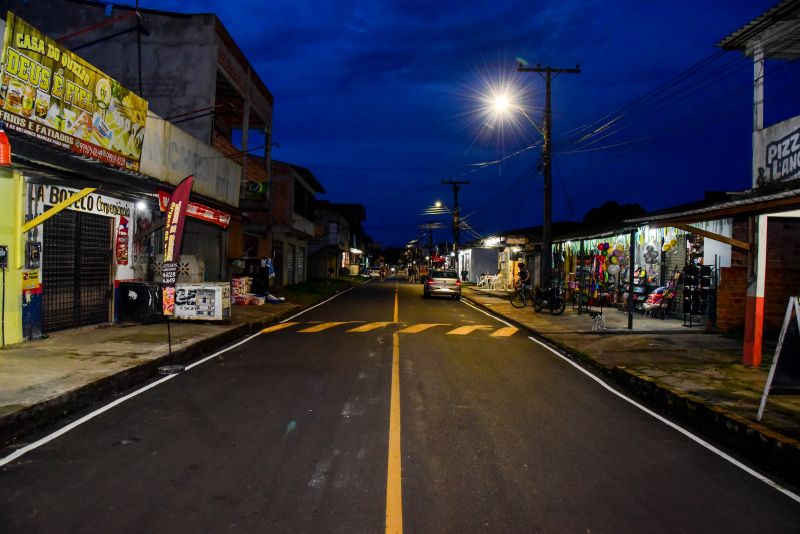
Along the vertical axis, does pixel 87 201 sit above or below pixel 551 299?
above

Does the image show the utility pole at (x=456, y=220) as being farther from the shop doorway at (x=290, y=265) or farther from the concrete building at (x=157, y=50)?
the concrete building at (x=157, y=50)

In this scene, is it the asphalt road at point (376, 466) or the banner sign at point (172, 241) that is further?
the banner sign at point (172, 241)

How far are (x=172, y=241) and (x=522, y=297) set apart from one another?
1664 cm

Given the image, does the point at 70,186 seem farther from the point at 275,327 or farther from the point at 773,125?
the point at 773,125

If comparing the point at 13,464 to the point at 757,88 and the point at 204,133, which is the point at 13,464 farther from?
the point at 204,133

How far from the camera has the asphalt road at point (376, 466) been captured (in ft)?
13.0

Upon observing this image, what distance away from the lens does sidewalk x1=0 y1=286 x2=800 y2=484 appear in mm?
5961

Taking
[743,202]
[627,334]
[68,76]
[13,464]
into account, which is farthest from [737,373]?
[68,76]

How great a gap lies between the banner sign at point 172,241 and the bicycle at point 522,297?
51.1 ft

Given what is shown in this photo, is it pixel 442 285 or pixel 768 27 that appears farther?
pixel 442 285

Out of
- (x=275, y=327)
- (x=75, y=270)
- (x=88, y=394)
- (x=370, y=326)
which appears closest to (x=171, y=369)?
(x=88, y=394)

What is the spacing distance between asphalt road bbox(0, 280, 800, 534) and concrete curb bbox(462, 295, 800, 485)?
1.46 ft

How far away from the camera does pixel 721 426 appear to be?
642cm

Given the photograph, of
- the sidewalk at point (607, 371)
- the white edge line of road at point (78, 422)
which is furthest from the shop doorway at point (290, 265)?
the white edge line of road at point (78, 422)
